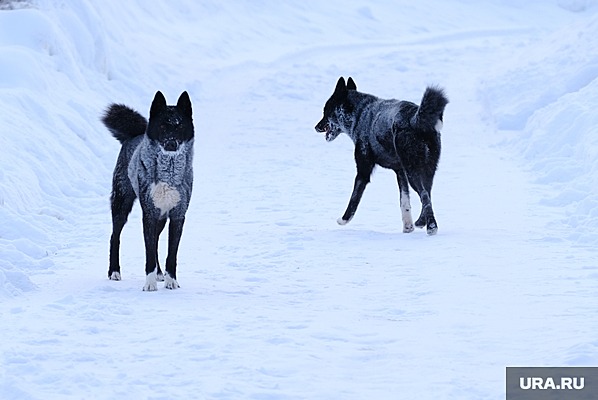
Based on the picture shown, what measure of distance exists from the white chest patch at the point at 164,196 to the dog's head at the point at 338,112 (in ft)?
13.6

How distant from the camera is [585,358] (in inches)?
233

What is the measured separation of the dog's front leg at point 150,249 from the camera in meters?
8.29

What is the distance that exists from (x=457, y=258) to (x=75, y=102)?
996 cm

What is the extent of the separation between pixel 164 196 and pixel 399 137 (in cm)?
350

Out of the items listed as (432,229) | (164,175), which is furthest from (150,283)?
(432,229)

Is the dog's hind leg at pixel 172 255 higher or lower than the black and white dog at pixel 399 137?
lower

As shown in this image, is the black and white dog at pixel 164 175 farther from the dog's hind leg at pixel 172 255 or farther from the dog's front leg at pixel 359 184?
the dog's front leg at pixel 359 184

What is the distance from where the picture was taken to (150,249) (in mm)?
8406

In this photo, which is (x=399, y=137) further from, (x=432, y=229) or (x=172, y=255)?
(x=172, y=255)

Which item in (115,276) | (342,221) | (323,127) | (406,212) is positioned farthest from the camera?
(323,127)

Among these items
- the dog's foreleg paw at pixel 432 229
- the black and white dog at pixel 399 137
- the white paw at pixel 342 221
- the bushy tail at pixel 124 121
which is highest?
the black and white dog at pixel 399 137

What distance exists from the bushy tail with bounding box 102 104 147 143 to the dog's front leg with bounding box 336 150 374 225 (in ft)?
10.4

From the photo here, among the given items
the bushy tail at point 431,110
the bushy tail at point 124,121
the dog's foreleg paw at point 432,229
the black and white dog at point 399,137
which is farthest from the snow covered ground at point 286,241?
the bushy tail at point 124,121

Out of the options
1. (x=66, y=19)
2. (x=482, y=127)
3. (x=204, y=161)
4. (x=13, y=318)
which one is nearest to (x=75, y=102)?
(x=204, y=161)
